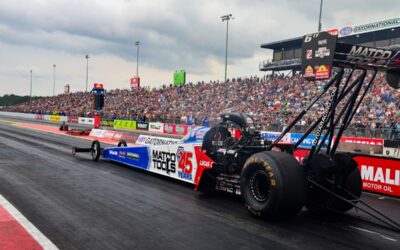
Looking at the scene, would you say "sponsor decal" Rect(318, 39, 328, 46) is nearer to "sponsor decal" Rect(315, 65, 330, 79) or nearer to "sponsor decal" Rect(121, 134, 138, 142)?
"sponsor decal" Rect(315, 65, 330, 79)

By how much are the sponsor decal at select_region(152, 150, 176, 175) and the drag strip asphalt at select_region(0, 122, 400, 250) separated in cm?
34

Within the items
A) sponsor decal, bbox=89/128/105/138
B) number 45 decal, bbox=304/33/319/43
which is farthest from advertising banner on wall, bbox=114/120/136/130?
number 45 decal, bbox=304/33/319/43

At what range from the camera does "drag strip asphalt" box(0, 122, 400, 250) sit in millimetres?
4883

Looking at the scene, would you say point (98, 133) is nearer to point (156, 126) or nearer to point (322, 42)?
point (156, 126)

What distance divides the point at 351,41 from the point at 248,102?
16.1m

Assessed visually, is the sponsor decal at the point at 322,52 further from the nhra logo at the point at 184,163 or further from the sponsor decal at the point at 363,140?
the sponsor decal at the point at 363,140

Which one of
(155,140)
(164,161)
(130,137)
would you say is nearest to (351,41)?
(130,137)

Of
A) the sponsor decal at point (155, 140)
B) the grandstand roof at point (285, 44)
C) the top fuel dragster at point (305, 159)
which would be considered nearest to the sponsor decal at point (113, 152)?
the sponsor decal at point (155, 140)

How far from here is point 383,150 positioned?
55.7 ft

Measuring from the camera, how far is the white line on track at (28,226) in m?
4.57

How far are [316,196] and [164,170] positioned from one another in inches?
158

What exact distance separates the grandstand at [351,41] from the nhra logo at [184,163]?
33.8 m

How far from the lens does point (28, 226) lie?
208 inches

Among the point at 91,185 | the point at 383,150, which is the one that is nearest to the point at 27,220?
the point at 91,185
